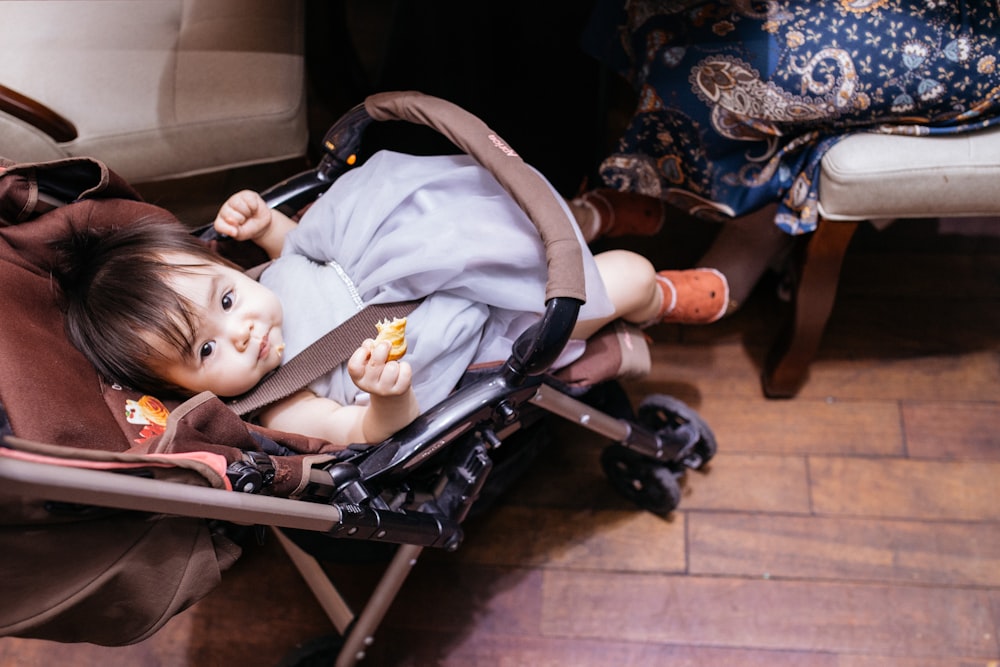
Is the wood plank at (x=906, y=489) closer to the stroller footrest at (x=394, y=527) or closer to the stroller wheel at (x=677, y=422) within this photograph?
the stroller wheel at (x=677, y=422)

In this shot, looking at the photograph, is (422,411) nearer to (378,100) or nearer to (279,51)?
(378,100)

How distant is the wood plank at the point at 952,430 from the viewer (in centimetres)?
141

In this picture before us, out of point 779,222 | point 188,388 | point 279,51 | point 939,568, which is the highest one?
point 279,51

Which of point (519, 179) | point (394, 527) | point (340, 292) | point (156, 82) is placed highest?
point (519, 179)

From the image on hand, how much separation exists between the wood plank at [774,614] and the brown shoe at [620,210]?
1.90ft

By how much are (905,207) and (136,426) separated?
3.20ft

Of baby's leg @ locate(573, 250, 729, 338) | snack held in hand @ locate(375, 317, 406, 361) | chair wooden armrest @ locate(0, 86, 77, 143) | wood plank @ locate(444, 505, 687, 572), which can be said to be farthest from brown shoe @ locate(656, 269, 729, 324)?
chair wooden armrest @ locate(0, 86, 77, 143)

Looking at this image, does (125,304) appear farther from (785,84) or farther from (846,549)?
(846,549)

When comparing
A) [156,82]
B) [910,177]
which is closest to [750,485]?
[910,177]

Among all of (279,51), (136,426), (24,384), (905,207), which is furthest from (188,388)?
(905,207)

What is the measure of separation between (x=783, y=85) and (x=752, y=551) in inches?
28.7

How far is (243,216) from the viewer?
1046 mm

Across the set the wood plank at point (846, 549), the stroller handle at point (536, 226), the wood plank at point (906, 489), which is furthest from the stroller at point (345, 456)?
the wood plank at point (906, 489)

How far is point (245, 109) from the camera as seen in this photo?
1.22 m
